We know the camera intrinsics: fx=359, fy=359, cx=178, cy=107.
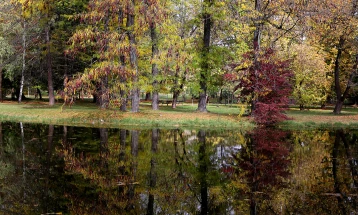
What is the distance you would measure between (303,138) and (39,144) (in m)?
12.4

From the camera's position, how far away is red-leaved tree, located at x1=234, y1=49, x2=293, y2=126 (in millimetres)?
22172

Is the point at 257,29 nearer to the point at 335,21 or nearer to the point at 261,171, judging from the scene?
the point at 335,21

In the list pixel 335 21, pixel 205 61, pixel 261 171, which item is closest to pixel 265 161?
pixel 261 171

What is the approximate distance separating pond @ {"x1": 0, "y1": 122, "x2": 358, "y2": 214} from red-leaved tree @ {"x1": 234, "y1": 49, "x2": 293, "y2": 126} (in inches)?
256

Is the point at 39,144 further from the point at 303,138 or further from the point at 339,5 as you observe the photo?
the point at 339,5

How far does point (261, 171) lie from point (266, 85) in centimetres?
1326

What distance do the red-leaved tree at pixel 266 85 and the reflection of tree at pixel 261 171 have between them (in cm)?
624

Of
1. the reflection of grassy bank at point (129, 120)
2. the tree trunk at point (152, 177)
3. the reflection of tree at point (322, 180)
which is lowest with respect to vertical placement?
the tree trunk at point (152, 177)

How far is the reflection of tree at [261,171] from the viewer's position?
7.26m

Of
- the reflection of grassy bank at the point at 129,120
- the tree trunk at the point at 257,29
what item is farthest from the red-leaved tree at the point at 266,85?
the reflection of grassy bank at the point at 129,120

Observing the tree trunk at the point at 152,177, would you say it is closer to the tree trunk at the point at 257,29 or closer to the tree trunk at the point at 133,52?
the tree trunk at the point at 133,52

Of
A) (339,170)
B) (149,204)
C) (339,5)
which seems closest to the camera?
(149,204)

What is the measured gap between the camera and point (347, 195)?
309 inches

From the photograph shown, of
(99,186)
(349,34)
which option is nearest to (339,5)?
(349,34)
